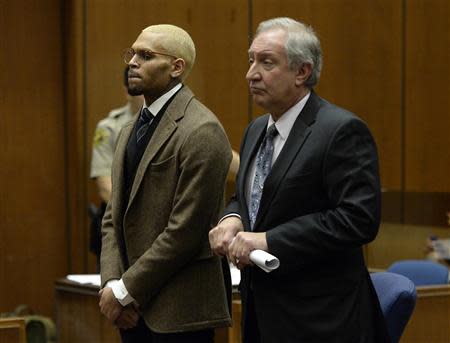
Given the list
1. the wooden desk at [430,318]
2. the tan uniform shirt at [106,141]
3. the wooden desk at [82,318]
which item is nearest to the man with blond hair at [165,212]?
the wooden desk at [82,318]

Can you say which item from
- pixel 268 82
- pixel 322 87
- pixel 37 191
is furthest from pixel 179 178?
pixel 322 87

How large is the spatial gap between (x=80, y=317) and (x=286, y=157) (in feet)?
7.35

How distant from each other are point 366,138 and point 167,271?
2.77 ft

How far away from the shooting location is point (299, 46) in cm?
286

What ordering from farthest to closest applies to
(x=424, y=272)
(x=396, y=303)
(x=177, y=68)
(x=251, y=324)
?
(x=424, y=272) < (x=177, y=68) < (x=396, y=303) < (x=251, y=324)

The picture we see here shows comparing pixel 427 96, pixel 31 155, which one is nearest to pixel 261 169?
pixel 31 155

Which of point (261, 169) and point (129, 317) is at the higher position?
point (261, 169)

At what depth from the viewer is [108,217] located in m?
3.58

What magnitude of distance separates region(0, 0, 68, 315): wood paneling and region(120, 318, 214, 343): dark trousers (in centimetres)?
341

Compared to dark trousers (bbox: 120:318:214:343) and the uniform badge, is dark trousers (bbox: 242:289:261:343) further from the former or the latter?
the uniform badge

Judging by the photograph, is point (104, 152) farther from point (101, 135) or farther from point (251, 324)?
point (251, 324)

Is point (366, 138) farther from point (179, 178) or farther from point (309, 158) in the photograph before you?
point (179, 178)

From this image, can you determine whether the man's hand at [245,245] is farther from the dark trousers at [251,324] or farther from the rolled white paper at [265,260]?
the dark trousers at [251,324]

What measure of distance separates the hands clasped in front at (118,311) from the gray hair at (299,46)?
0.98 m
